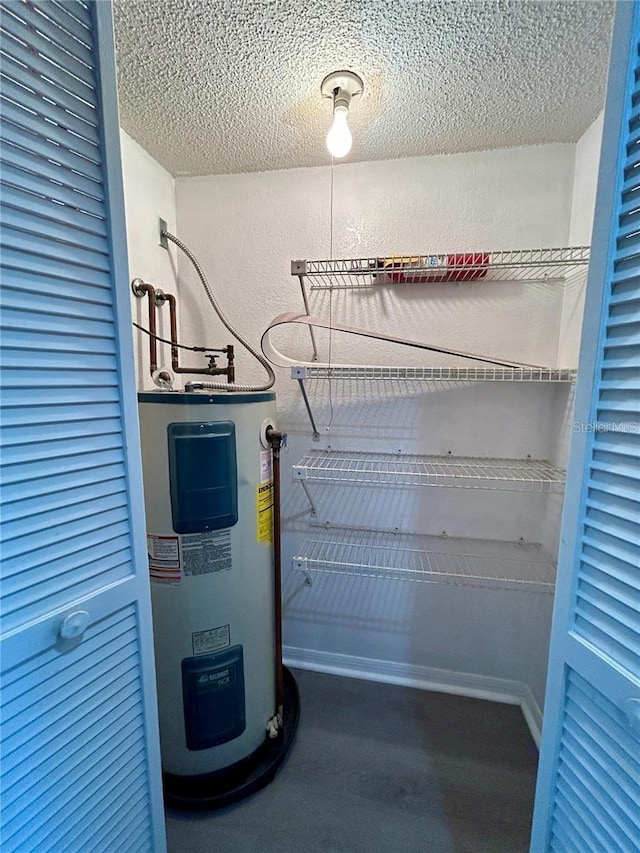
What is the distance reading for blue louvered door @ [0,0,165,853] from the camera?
21.0 inches

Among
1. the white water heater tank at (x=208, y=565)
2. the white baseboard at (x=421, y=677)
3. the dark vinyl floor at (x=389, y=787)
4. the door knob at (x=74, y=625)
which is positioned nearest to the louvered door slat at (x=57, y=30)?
the white water heater tank at (x=208, y=565)

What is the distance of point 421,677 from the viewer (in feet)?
5.40

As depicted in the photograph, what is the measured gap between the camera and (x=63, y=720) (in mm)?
622

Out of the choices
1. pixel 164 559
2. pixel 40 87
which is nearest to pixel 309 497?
pixel 164 559

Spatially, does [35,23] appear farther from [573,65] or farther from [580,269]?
[580,269]

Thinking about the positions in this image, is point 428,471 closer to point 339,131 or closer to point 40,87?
point 339,131

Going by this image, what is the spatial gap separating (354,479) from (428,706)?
3.54ft

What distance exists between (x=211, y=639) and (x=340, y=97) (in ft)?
5.89

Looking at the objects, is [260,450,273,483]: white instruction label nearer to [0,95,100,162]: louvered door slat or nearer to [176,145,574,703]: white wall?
[176,145,574,703]: white wall

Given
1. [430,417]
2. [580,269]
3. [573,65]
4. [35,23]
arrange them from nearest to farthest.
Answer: [35,23] → [573,65] → [580,269] → [430,417]

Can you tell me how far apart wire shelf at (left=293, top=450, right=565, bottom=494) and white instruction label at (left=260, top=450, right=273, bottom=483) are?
0.39 ft

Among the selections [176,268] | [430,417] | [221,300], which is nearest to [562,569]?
[430,417]

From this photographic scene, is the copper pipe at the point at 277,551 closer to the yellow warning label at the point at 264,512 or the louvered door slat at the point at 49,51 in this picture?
the yellow warning label at the point at 264,512

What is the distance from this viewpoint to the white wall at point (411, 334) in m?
1.40
